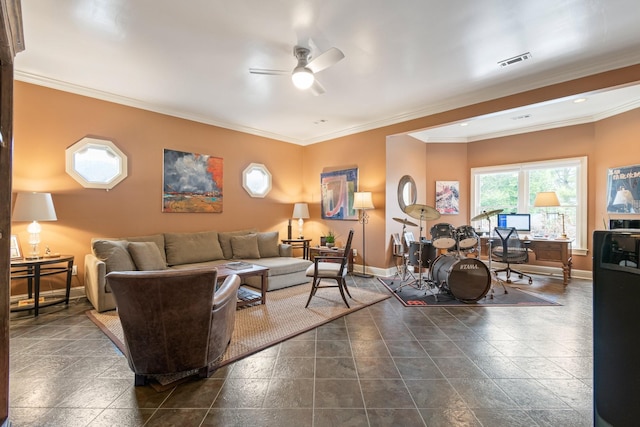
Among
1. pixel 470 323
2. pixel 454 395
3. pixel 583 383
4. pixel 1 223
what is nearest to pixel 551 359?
pixel 583 383

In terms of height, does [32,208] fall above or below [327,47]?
below

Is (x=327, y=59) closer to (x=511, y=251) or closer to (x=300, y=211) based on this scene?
(x=300, y=211)

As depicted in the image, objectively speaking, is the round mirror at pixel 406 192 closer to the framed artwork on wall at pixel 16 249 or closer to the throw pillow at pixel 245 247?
the throw pillow at pixel 245 247

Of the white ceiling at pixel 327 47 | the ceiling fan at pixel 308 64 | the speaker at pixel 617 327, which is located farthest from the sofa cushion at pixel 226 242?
the speaker at pixel 617 327

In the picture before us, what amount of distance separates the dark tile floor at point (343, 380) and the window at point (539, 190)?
3.16 m

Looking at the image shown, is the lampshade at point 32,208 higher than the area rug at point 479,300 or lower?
higher

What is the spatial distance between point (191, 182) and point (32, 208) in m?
2.05

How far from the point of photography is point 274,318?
3.17m

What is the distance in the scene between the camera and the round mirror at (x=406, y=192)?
220 inches

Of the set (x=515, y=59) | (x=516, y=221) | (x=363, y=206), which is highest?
(x=515, y=59)

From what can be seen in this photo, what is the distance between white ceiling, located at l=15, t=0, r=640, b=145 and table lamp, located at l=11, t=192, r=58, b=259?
1529 millimetres

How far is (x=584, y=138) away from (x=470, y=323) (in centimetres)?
459

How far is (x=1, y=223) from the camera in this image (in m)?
1.44

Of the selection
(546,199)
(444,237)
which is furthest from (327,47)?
(546,199)
